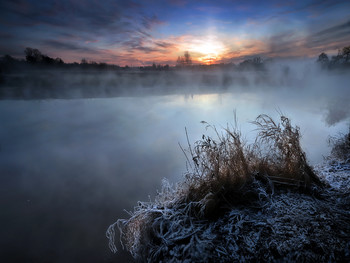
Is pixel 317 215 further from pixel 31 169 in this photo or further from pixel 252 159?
pixel 31 169

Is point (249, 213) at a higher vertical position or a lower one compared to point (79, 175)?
higher

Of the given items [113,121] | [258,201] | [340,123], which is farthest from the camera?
[113,121]

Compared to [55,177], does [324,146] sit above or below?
above

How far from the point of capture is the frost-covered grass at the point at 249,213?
8.22 feet

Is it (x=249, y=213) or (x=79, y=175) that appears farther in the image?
(x=79, y=175)

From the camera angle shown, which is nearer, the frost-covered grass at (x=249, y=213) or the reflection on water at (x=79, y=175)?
the frost-covered grass at (x=249, y=213)

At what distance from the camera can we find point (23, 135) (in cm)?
1614

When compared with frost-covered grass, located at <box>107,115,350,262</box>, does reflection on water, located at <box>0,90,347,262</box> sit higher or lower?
lower

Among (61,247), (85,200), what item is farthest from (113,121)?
(61,247)

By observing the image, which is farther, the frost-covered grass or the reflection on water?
the reflection on water

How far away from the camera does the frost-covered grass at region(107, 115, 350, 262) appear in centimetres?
251

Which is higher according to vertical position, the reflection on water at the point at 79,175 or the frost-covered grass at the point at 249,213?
the frost-covered grass at the point at 249,213

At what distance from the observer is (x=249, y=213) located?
122 inches

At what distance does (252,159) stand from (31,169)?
10917 millimetres
